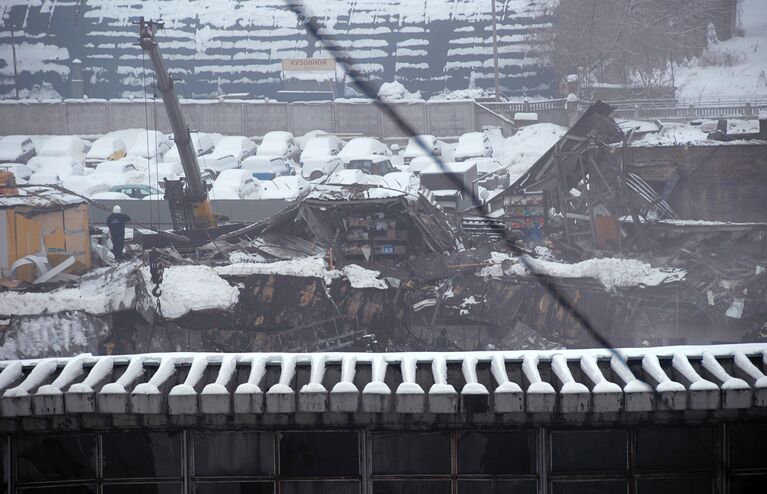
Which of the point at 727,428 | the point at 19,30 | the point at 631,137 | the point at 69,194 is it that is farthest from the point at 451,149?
the point at 727,428

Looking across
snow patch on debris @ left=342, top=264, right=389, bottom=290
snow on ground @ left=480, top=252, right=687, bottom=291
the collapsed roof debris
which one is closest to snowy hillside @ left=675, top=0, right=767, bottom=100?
the collapsed roof debris

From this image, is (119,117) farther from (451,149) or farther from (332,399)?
(332,399)

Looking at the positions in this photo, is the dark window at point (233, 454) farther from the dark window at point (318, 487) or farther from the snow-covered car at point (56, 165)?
the snow-covered car at point (56, 165)

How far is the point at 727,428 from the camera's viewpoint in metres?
6.39

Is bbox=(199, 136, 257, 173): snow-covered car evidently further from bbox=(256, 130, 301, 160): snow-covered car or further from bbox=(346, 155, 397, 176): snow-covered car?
bbox=(346, 155, 397, 176): snow-covered car

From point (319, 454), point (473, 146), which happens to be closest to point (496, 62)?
point (473, 146)

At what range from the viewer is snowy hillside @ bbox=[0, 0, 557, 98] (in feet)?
132

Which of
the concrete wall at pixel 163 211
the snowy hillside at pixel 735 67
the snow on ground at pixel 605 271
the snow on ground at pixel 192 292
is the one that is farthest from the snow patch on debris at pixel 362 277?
the snowy hillside at pixel 735 67

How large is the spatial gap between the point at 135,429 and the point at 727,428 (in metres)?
3.99

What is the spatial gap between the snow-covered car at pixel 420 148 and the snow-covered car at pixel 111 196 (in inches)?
395

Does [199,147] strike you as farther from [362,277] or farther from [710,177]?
[710,177]

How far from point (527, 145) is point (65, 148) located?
53.3 ft

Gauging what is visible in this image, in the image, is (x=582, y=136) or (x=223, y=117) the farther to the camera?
(x=223, y=117)

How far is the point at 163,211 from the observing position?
27.2 meters
